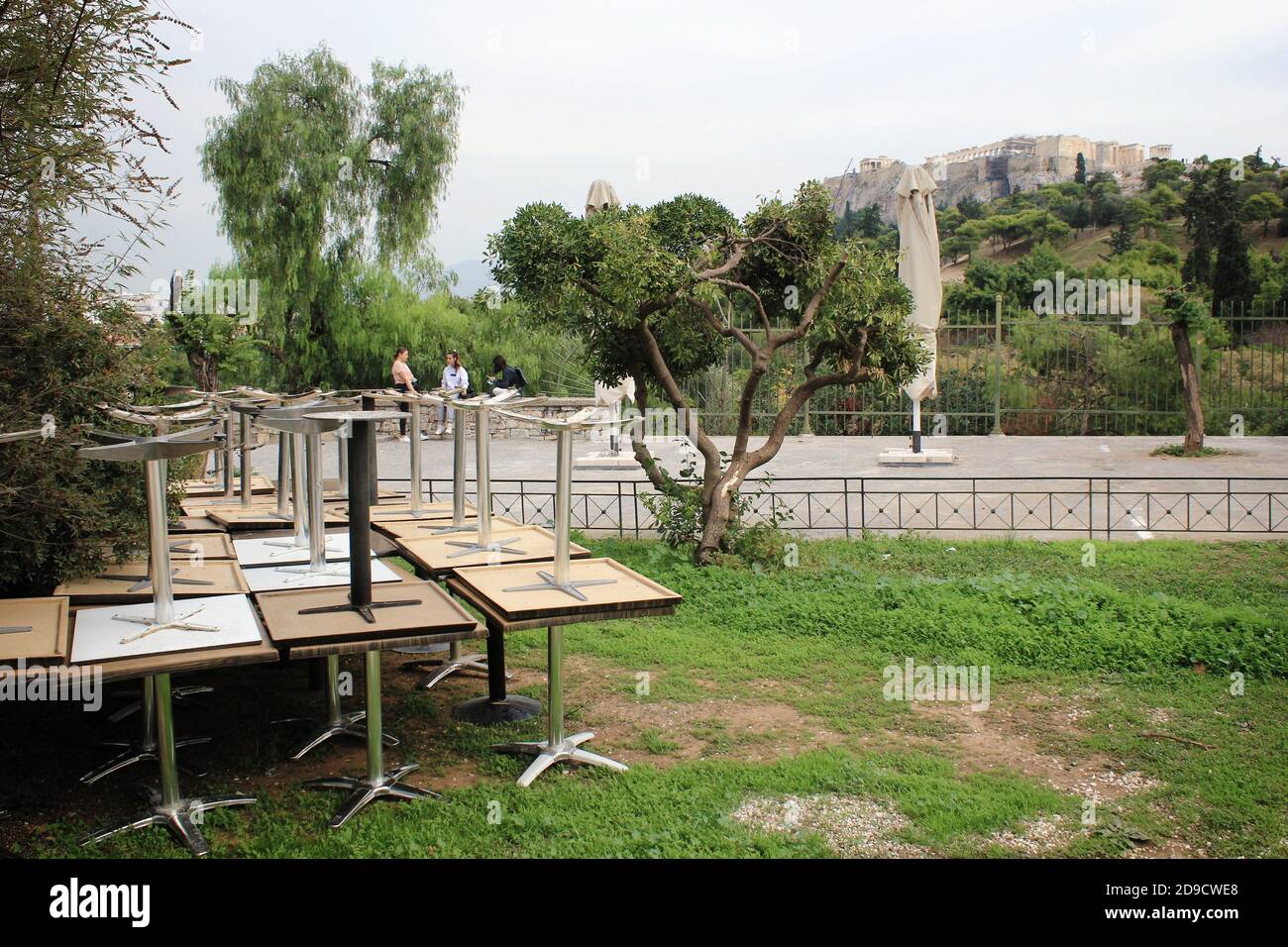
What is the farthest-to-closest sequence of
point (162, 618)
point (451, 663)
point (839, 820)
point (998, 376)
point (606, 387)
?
point (998, 376)
point (606, 387)
point (451, 663)
point (839, 820)
point (162, 618)

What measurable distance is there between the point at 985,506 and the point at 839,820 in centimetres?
764

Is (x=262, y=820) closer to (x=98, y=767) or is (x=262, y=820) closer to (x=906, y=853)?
(x=98, y=767)

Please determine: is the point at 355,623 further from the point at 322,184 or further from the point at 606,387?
the point at 322,184

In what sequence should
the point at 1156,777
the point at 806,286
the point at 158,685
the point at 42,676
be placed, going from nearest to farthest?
the point at 42,676, the point at 158,685, the point at 1156,777, the point at 806,286

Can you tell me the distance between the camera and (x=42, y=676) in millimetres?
3521

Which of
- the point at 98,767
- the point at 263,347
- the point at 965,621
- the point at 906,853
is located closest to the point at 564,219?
the point at 965,621

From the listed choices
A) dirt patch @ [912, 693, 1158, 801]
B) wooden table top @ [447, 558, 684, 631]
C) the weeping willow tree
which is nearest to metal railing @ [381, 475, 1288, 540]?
dirt patch @ [912, 693, 1158, 801]

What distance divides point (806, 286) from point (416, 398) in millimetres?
4210

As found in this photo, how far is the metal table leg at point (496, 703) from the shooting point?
5.50 metres

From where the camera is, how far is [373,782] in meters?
4.38

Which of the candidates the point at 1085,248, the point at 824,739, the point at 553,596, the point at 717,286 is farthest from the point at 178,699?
the point at 1085,248

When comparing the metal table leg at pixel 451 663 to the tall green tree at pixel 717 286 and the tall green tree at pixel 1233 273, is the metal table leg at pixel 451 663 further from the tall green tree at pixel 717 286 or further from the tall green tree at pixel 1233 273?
the tall green tree at pixel 1233 273

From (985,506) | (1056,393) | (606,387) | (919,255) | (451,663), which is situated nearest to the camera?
(451,663)

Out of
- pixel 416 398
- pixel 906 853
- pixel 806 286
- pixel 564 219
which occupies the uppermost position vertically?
pixel 564 219
